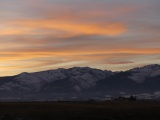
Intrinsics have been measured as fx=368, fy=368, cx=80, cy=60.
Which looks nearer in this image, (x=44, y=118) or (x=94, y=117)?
(x=44, y=118)

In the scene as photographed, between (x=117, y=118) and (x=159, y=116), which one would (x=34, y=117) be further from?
(x=159, y=116)

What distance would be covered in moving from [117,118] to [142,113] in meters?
11.7

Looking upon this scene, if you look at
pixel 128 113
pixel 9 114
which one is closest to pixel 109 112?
pixel 128 113

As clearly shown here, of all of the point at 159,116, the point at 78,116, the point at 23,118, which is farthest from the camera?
the point at 159,116

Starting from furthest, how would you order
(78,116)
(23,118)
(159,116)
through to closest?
(159,116)
(78,116)
(23,118)

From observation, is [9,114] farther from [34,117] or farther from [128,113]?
[128,113]

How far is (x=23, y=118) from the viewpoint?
7912 centimetres

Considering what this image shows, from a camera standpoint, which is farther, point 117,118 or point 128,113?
point 128,113

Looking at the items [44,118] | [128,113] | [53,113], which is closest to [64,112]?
[53,113]

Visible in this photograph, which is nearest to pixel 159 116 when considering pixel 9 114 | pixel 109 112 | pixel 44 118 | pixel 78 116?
pixel 109 112

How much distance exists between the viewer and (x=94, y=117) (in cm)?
8688

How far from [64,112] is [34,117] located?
1013 centimetres

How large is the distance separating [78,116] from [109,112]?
10873mm

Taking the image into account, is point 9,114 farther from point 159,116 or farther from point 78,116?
point 159,116
